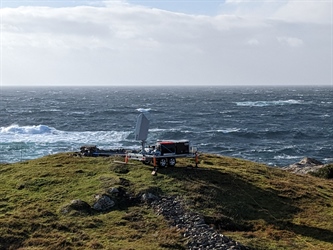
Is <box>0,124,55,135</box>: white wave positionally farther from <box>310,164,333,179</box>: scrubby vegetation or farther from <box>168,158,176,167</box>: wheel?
<box>168,158,176,167</box>: wheel

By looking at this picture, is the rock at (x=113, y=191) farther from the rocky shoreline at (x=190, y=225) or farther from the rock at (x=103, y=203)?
the rocky shoreline at (x=190, y=225)

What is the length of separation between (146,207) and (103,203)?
2486 millimetres

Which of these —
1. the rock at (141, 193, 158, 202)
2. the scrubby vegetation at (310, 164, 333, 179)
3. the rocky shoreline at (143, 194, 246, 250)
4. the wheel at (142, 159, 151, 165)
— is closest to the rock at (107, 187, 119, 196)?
the rock at (141, 193, 158, 202)

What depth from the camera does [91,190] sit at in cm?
2561

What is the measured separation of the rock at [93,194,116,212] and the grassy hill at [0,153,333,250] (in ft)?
1.33

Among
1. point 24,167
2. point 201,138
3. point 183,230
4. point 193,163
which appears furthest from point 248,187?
point 201,138

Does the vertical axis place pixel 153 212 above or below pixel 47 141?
above

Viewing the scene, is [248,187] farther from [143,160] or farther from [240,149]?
[240,149]

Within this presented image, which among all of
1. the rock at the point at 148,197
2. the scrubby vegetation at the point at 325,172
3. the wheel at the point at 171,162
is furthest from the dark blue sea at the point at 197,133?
the rock at the point at 148,197

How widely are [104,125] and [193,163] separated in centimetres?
7238

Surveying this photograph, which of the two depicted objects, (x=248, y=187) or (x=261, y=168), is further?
(x=261, y=168)

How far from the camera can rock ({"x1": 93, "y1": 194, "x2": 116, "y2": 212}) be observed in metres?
23.6

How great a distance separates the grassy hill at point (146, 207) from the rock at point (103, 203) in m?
0.40

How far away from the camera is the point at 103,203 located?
942 inches
